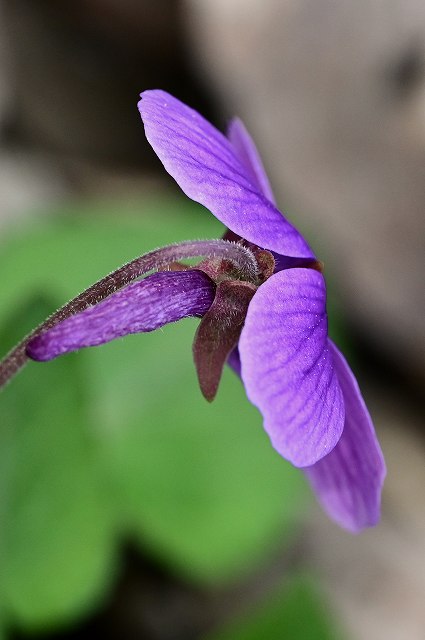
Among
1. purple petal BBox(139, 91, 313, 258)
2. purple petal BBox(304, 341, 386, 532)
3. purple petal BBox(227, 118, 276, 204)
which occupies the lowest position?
purple petal BBox(304, 341, 386, 532)

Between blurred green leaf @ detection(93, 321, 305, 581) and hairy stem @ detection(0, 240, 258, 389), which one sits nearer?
hairy stem @ detection(0, 240, 258, 389)

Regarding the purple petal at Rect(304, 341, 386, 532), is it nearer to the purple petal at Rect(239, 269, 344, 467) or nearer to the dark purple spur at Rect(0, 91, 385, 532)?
the dark purple spur at Rect(0, 91, 385, 532)

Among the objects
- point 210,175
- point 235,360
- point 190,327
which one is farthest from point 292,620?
point 210,175

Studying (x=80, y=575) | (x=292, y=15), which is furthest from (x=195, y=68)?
(x=80, y=575)

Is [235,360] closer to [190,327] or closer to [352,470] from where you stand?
[352,470]

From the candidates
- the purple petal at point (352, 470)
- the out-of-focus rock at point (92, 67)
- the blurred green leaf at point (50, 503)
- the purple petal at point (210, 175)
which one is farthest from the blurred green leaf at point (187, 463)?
the purple petal at point (210, 175)

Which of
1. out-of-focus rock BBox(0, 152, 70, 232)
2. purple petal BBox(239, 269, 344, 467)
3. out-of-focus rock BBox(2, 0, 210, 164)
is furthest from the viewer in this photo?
out-of-focus rock BBox(2, 0, 210, 164)

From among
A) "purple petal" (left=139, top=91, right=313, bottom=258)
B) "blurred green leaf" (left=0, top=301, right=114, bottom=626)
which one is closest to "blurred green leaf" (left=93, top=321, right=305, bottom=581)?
"blurred green leaf" (left=0, top=301, right=114, bottom=626)

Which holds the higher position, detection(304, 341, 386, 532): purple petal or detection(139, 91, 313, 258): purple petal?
detection(139, 91, 313, 258): purple petal
